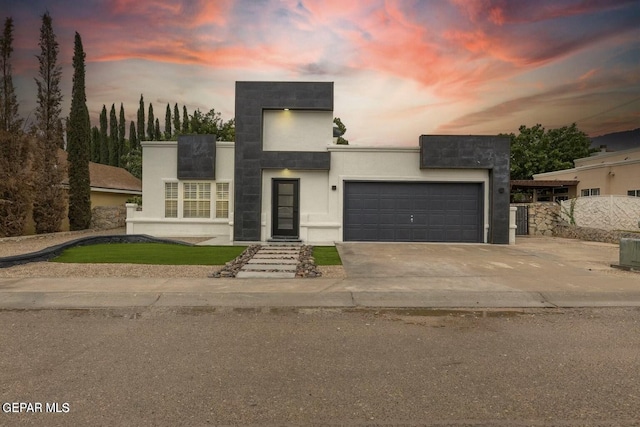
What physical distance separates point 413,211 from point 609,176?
16.3 metres

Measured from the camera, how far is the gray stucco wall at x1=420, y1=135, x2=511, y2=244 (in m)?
14.4

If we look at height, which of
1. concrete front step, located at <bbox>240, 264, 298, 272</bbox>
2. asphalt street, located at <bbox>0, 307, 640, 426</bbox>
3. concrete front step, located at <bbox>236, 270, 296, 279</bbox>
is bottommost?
asphalt street, located at <bbox>0, 307, 640, 426</bbox>

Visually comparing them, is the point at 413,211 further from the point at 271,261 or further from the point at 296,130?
the point at 271,261

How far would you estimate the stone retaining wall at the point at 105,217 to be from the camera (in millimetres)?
20922

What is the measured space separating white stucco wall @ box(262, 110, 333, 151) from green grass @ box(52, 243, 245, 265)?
4.99 metres

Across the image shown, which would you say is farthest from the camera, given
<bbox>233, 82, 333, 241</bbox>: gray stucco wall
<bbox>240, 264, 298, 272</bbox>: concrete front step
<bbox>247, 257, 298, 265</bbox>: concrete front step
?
<bbox>233, 82, 333, 241</bbox>: gray stucco wall

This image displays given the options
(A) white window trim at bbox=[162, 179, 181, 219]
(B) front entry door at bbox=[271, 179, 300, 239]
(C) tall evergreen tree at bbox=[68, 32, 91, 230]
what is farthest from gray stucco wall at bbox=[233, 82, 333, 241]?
(C) tall evergreen tree at bbox=[68, 32, 91, 230]

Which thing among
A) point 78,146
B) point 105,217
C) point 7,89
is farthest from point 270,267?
point 105,217

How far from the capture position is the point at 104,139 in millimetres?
46469

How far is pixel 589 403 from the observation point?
9.66 ft

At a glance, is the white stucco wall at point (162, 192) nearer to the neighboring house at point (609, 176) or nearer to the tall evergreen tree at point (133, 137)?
the neighboring house at point (609, 176)

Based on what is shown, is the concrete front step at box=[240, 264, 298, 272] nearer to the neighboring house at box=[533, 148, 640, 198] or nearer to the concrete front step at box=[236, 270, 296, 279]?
the concrete front step at box=[236, 270, 296, 279]


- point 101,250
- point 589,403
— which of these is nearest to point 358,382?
point 589,403

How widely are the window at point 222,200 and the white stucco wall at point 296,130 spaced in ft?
9.18
